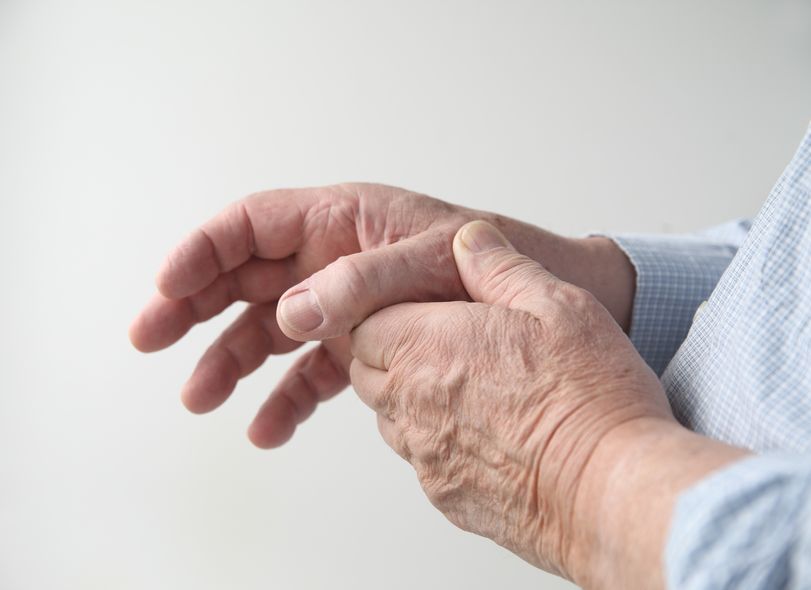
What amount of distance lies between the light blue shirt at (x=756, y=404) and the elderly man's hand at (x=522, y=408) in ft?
0.14

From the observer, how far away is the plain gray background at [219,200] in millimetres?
1166

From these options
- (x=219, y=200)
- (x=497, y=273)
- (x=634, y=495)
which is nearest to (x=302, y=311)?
(x=497, y=273)

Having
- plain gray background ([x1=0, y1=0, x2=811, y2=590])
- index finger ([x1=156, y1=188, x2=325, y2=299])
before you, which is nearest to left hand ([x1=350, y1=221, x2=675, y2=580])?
index finger ([x1=156, y1=188, x2=325, y2=299])

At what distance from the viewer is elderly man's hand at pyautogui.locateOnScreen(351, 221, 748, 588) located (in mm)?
472

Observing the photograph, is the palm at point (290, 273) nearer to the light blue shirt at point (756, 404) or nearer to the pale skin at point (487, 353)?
the pale skin at point (487, 353)

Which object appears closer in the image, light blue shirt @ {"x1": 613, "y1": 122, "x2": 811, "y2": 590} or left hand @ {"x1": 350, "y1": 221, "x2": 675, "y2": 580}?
light blue shirt @ {"x1": 613, "y1": 122, "x2": 811, "y2": 590}

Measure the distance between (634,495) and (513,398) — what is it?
0.41ft

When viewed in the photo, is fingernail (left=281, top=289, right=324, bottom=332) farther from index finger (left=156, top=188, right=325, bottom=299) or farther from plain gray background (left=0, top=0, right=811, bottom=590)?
plain gray background (left=0, top=0, right=811, bottom=590)

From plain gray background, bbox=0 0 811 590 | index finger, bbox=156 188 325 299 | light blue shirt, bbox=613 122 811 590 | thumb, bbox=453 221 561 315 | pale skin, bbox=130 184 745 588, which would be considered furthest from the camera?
plain gray background, bbox=0 0 811 590

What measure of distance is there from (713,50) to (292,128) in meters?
0.95

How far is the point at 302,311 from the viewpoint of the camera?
25.8 inches

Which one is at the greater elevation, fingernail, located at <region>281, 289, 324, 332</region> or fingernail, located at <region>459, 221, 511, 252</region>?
fingernail, located at <region>459, 221, 511, 252</region>

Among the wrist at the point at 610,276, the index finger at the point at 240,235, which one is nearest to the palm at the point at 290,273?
the index finger at the point at 240,235

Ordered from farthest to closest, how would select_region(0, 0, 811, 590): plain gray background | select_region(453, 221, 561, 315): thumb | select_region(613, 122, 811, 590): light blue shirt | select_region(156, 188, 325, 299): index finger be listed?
select_region(0, 0, 811, 590): plain gray background → select_region(156, 188, 325, 299): index finger → select_region(453, 221, 561, 315): thumb → select_region(613, 122, 811, 590): light blue shirt
